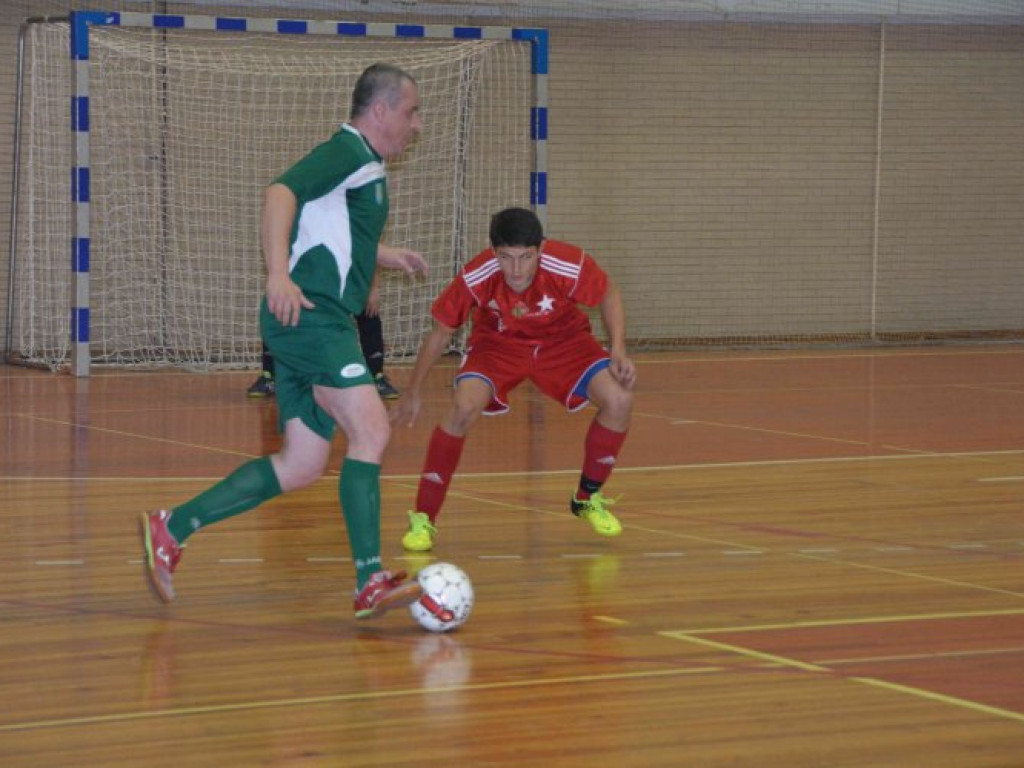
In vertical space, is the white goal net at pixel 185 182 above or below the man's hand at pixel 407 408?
above

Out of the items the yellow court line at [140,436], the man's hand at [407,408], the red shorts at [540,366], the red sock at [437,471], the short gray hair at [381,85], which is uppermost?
the short gray hair at [381,85]

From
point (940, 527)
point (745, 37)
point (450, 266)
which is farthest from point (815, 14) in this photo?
point (940, 527)

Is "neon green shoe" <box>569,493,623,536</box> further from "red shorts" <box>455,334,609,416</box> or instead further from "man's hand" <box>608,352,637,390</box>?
"man's hand" <box>608,352,637,390</box>

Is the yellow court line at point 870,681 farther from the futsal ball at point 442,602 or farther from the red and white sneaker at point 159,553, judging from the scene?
the red and white sneaker at point 159,553

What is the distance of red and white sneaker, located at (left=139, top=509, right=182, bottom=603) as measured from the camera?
482cm

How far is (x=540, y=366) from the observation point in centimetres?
630

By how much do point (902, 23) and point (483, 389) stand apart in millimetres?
10454

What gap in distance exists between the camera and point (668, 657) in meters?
4.32

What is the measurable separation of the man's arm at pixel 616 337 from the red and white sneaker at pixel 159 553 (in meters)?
1.76

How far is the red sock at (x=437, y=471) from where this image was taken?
604 centimetres

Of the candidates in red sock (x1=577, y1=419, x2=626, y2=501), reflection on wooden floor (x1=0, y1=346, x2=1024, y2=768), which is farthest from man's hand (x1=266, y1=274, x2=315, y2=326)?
red sock (x1=577, y1=419, x2=626, y2=501)

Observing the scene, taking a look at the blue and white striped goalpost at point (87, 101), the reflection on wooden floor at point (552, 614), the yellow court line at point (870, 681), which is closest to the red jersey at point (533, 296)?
the reflection on wooden floor at point (552, 614)

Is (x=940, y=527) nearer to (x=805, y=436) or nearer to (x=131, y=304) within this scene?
(x=805, y=436)

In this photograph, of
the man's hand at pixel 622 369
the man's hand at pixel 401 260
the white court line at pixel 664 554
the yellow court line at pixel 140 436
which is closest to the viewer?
the man's hand at pixel 401 260
